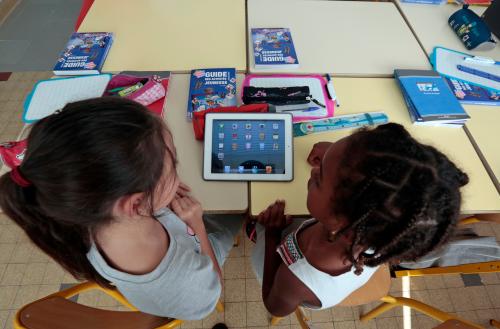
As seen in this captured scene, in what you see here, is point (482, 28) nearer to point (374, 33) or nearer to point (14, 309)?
point (374, 33)

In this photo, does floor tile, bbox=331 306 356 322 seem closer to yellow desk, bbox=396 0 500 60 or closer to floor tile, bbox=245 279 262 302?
floor tile, bbox=245 279 262 302

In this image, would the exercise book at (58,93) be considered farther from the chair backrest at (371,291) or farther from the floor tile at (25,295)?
the chair backrest at (371,291)

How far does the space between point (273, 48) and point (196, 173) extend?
65 centimetres

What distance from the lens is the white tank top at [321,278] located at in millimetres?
753

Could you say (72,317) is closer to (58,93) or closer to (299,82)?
(58,93)

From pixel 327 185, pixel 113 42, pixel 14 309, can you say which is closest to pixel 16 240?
pixel 14 309

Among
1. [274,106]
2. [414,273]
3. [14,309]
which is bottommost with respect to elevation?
[14,309]

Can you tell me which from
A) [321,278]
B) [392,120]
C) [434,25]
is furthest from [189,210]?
[434,25]

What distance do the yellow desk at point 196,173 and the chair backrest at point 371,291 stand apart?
0.43 metres

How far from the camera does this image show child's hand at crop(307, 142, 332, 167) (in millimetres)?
949

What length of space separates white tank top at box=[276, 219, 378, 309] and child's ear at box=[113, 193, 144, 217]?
399mm

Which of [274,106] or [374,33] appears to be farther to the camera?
[374,33]

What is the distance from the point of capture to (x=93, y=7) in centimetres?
146

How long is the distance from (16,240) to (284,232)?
1.40 metres
